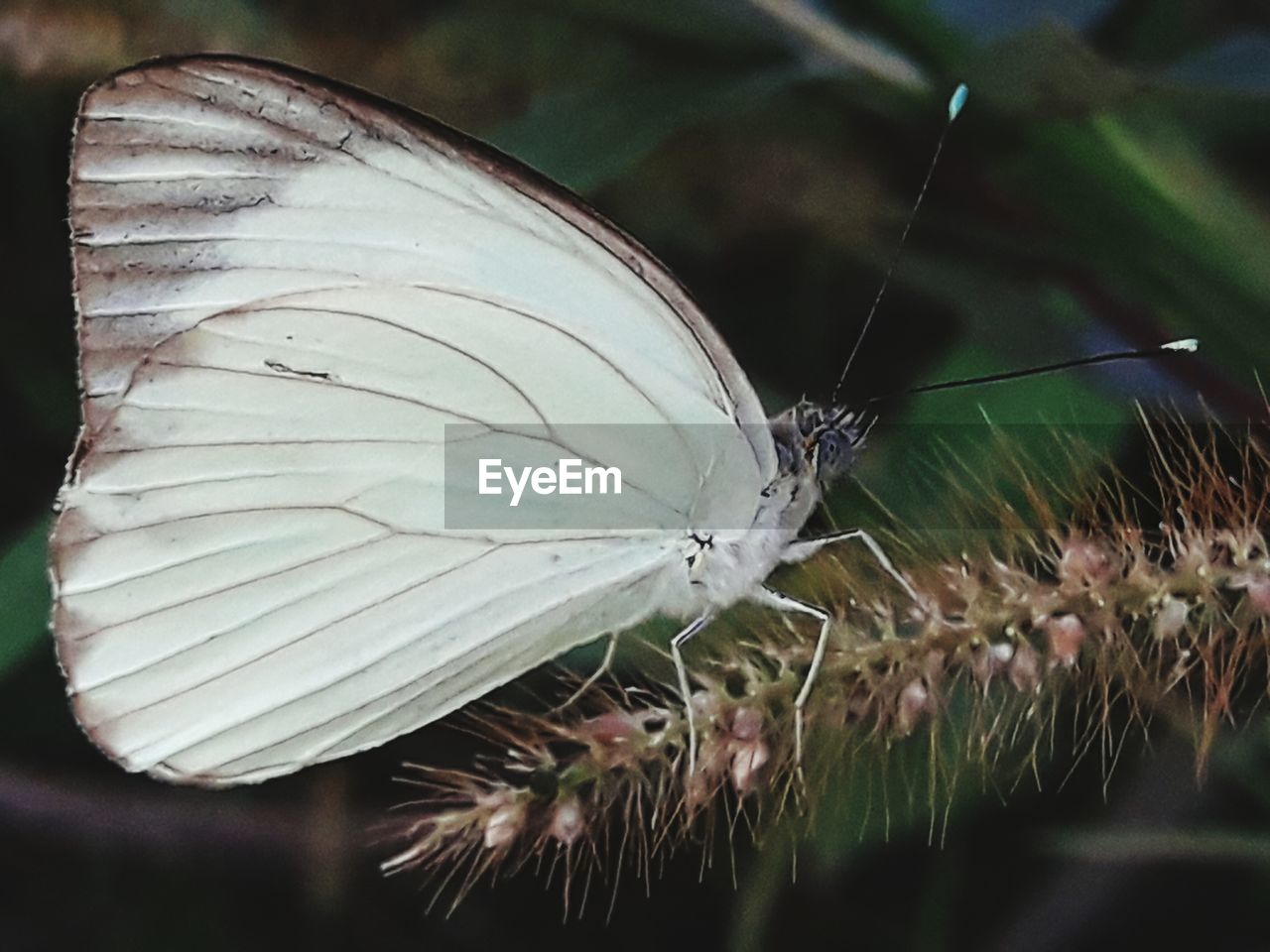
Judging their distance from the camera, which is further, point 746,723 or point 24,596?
point 24,596

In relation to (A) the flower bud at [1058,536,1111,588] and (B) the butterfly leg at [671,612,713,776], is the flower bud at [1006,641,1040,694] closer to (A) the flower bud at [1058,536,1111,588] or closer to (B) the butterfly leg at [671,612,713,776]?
(A) the flower bud at [1058,536,1111,588]

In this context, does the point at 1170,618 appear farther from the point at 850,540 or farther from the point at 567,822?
the point at 567,822

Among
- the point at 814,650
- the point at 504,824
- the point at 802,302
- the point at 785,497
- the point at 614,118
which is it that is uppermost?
the point at 614,118

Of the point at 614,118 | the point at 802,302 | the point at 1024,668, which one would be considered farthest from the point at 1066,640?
the point at 802,302

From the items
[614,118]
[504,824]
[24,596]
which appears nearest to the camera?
[504,824]

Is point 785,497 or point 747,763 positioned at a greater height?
point 785,497

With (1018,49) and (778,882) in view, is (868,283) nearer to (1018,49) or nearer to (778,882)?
(1018,49)

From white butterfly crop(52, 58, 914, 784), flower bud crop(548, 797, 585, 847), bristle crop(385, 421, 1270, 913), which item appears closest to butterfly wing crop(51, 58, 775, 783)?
white butterfly crop(52, 58, 914, 784)
